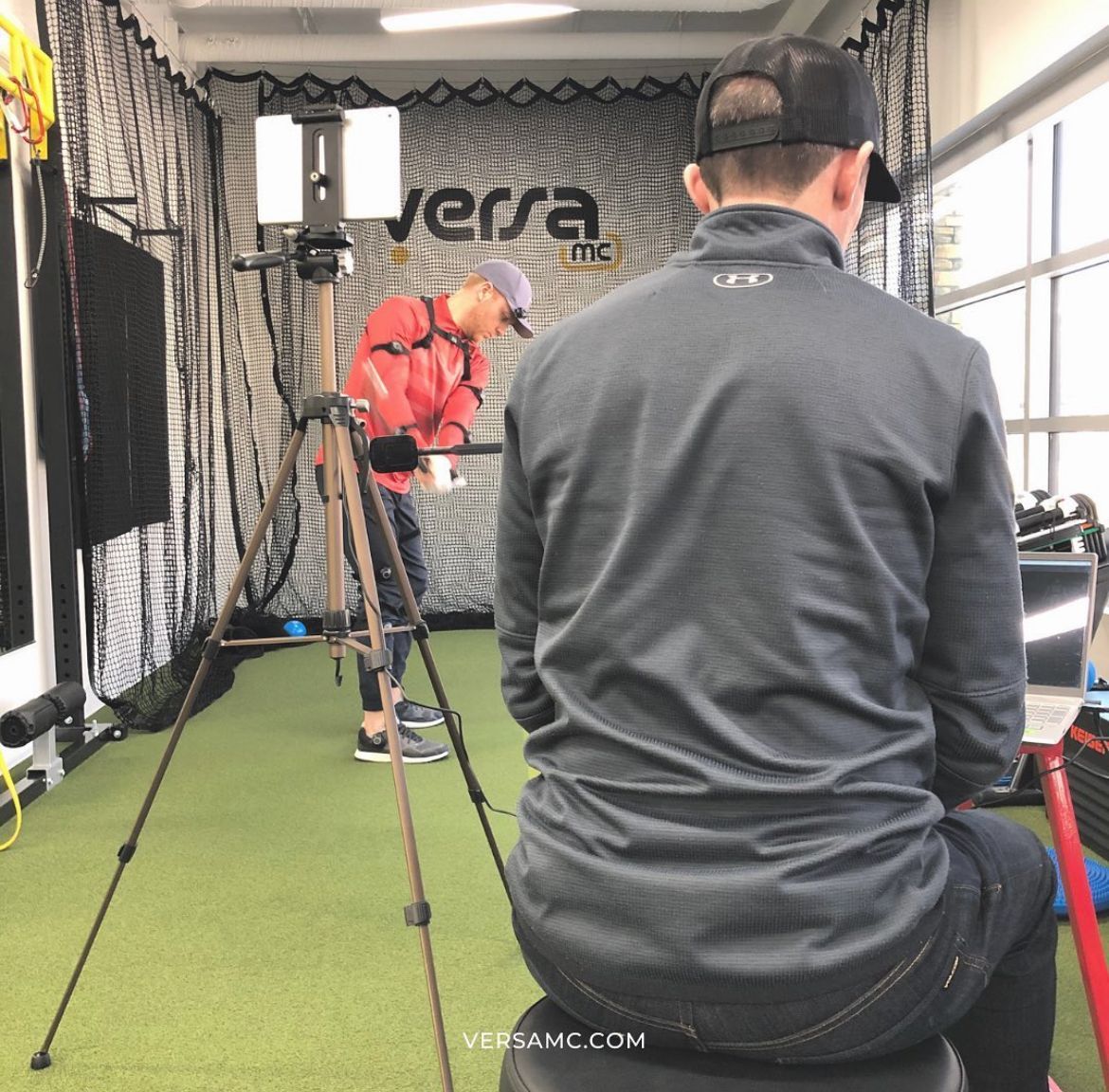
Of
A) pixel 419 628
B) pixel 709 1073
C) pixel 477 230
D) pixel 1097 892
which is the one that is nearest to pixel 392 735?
Result: pixel 419 628

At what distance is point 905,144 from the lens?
11.3ft

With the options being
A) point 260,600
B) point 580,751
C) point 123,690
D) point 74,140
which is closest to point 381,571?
point 123,690

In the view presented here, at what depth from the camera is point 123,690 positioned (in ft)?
12.5

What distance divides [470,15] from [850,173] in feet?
12.9

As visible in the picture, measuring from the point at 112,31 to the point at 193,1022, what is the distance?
3539 mm

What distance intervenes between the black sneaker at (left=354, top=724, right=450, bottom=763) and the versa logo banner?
3.14 meters

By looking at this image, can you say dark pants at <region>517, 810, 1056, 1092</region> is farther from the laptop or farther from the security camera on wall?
the security camera on wall

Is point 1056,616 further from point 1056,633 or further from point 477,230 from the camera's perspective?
point 477,230

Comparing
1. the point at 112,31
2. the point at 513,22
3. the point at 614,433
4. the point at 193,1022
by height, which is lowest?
the point at 193,1022

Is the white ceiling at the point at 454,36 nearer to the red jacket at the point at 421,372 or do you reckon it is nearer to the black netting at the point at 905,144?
the black netting at the point at 905,144

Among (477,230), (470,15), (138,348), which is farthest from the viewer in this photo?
(477,230)

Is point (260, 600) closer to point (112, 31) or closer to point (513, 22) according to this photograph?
point (112, 31)

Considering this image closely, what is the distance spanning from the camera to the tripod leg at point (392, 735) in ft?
4.41

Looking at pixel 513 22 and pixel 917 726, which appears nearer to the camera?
pixel 917 726
